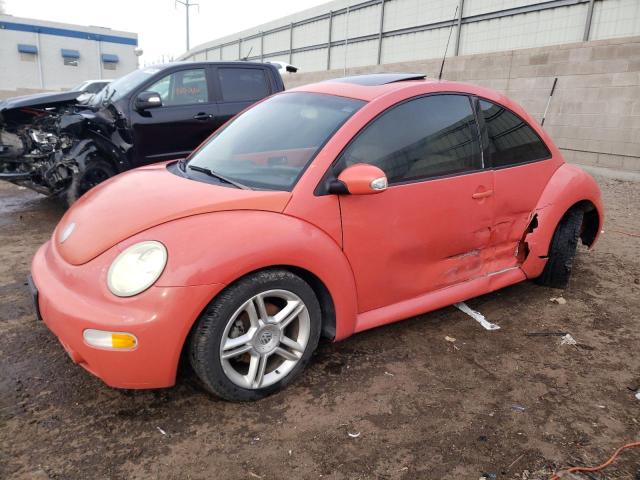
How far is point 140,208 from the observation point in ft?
8.08

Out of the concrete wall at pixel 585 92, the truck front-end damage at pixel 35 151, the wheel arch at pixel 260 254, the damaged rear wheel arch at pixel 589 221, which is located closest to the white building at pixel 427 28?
the concrete wall at pixel 585 92

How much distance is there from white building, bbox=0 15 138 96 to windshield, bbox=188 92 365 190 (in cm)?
3419

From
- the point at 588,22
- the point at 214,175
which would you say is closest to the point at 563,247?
the point at 214,175

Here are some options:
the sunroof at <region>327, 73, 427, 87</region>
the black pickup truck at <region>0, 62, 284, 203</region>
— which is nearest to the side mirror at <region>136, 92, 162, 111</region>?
the black pickup truck at <region>0, 62, 284, 203</region>

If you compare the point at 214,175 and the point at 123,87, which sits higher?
the point at 123,87

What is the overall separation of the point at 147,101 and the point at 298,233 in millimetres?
3955

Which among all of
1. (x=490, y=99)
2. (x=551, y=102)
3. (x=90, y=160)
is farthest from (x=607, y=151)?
(x=90, y=160)

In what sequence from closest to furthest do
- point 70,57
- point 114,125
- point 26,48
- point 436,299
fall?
point 436,299 < point 114,125 < point 26,48 < point 70,57

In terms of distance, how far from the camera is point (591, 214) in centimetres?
421

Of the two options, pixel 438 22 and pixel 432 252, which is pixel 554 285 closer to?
pixel 432 252

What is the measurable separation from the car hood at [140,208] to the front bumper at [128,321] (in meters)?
0.15

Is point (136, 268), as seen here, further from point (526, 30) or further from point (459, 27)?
point (459, 27)

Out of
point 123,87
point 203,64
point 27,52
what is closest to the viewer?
point 123,87

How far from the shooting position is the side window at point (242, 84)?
6.49 meters
